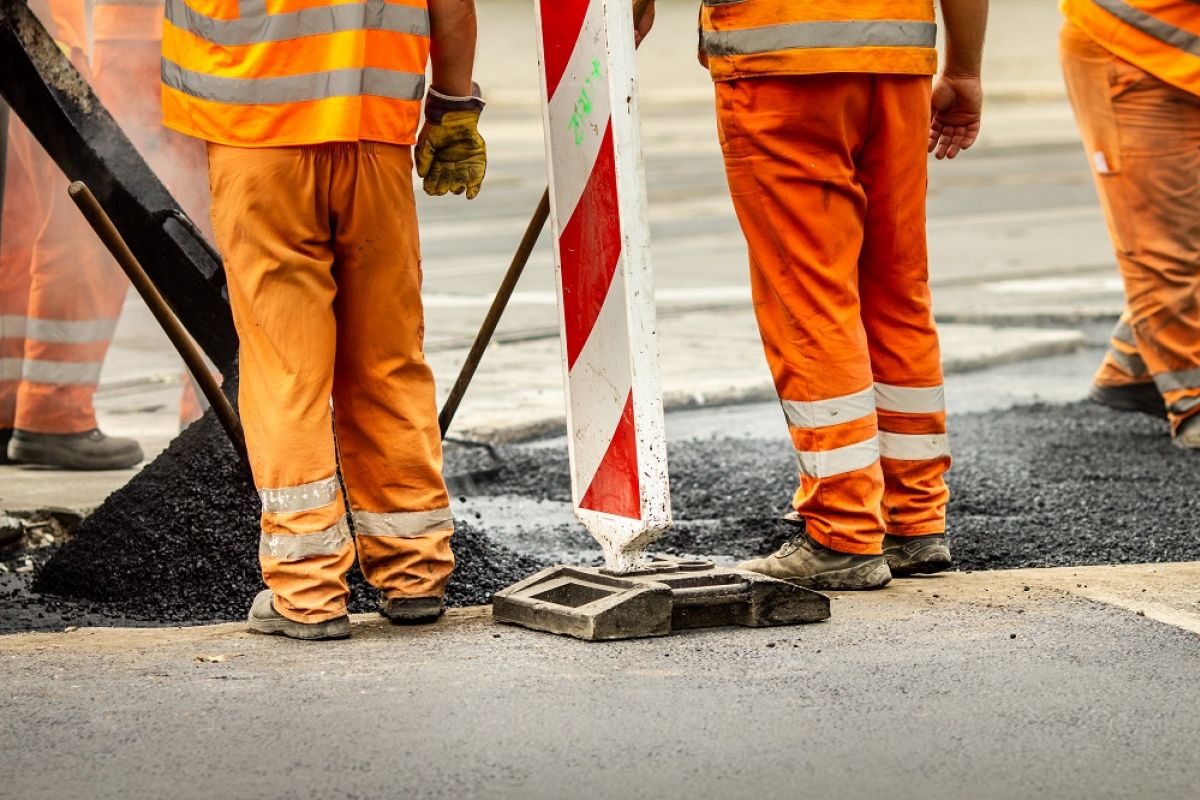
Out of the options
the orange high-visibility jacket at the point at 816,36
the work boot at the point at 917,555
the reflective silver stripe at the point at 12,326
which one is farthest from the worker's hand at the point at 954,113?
the reflective silver stripe at the point at 12,326

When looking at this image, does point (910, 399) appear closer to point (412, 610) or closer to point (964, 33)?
point (964, 33)

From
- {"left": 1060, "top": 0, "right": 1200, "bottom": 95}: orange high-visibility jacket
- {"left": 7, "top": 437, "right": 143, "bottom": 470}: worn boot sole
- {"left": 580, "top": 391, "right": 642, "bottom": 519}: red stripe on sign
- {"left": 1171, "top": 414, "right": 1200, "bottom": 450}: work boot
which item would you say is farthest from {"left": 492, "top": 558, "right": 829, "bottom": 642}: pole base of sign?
{"left": 1060, "top": 0, "right": 1200, "bottom": 95}: orange high-visibility jacket

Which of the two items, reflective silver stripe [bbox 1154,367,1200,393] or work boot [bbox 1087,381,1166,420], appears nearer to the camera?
reflective silver stripe [bbox 1154,367,1200,393]

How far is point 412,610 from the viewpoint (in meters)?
4.14

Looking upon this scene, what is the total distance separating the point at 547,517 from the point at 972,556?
127 centimetres

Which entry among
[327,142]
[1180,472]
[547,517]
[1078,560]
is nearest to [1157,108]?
[1180,472]

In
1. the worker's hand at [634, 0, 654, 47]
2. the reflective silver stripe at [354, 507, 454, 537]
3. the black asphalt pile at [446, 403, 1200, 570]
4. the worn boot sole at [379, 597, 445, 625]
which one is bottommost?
the black asphalt pile at [446, 403, 1200, 570]

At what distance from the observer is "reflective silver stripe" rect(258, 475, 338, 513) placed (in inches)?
156

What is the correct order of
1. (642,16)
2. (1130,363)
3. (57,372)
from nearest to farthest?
(642,16) → (57,372) → (1130,363)

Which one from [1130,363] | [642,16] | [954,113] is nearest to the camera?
[642,16]

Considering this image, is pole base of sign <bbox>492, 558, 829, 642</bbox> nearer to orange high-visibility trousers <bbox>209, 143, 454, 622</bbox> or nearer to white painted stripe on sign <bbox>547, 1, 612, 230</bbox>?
orange high-visibility trousers <bbox>209, 143, 454, 622</bbox>

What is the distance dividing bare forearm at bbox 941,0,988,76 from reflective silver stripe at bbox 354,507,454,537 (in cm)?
167

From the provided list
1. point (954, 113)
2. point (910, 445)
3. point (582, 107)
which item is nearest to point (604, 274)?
point (582, 107)

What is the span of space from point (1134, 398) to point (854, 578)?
2.70 m
